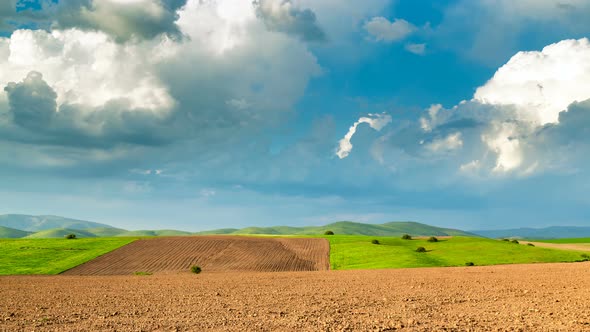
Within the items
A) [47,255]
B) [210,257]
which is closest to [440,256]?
[210,257]

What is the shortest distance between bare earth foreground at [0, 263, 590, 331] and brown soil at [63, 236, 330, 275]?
2574cm

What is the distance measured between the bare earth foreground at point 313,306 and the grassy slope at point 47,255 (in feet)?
81.0

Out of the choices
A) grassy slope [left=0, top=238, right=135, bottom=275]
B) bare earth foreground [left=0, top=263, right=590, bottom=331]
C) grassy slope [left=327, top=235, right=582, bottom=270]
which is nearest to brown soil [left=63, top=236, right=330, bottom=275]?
grassy slope [left=0, top=238, right=135, bottom=275]

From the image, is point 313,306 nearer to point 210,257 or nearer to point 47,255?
point 210,257

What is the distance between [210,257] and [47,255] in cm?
2696

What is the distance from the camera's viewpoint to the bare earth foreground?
21.1 meters

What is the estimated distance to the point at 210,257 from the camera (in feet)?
252

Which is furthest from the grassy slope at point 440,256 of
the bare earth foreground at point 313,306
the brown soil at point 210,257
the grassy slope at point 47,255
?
the grassy slope at point 47,255

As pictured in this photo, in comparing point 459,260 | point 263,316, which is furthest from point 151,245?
point 263,316

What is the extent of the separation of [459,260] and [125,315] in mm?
56233

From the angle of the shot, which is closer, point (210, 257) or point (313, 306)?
point (313, 306)

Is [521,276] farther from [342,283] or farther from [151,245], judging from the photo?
[151,245]

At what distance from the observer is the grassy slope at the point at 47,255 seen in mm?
63431

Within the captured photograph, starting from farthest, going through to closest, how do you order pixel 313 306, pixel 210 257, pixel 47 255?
pixel 210 257, pixel 47 255, pixel 313 306
